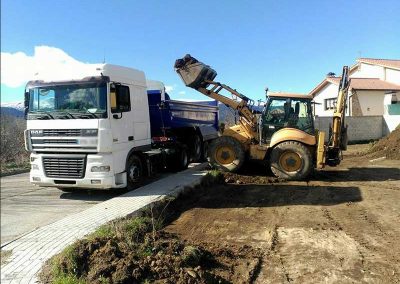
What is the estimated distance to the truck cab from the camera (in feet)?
30.3

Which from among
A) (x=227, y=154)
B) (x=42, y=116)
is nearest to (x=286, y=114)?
(x=227, y=154)

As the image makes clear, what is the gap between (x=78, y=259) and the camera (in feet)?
16.3

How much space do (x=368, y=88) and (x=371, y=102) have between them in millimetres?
1305

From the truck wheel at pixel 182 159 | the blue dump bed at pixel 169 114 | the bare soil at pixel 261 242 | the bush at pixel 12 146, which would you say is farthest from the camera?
the bush at pixel 12 146

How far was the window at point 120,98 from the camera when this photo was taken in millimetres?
9531

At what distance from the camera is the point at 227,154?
13297mm

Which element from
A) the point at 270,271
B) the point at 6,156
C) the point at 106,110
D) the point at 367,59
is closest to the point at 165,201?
the point at 106,110

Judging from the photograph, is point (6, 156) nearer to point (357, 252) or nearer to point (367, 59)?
point (357, 252)

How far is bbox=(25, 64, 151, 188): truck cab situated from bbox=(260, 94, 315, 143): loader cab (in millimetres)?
5058

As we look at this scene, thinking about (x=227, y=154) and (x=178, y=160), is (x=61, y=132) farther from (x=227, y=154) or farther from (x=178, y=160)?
(x=227, y=154)

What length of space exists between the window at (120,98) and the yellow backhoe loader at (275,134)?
12.6 feet

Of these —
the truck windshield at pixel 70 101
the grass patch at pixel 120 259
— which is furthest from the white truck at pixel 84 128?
the grass patch at pixel 120 259

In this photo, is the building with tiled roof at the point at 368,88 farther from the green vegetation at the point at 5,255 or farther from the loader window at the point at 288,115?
the green vegetation at the point at 5,255

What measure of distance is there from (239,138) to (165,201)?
5299 millimetres
